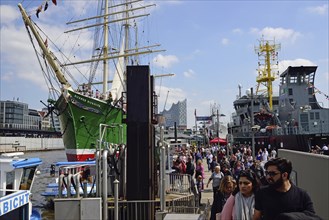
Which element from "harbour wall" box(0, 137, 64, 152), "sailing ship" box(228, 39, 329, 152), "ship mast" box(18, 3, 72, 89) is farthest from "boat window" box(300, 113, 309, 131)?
"harbour wall" box(0, 137, 64, 152)

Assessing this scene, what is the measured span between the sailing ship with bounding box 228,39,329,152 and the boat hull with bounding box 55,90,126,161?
1452cm

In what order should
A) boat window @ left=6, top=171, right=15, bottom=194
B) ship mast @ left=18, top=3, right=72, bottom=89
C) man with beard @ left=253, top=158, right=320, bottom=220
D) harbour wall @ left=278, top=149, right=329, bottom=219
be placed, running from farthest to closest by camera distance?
ship mast @ left=18, top=3, right=72, bottom=89 < boat window @ left=6, top=171, right=15, bottom=194 < harbour wall @ left=278, top=149, right=329, bottom=219 < man with beard @ left=253, top=158, right=320, bottom=220

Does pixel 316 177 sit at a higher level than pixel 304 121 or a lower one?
lower

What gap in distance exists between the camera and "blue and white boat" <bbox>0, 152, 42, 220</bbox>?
8.07m

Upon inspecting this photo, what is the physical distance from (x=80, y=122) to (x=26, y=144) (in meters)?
73.2

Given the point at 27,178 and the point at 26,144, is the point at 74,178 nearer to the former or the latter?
the point at 27,178

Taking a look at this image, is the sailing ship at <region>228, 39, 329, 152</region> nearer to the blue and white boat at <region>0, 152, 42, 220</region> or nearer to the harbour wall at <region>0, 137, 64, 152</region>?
the blue and white boat at <region>0, 152, 42, 220</region>

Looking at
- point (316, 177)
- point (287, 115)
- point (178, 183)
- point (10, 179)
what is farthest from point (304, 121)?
point (316, 177)

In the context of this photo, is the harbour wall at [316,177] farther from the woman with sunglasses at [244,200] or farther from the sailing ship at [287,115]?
the sailing ship at [287,115]

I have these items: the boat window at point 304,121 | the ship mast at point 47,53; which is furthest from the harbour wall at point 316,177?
the boat window at point 304,121

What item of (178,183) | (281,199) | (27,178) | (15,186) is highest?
(281,199)

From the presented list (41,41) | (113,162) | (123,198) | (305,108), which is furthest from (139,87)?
(305,108)

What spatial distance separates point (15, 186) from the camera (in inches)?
374

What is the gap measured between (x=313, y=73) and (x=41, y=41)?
3301 cm
